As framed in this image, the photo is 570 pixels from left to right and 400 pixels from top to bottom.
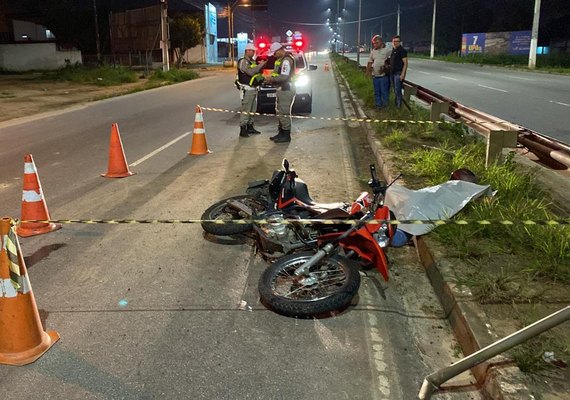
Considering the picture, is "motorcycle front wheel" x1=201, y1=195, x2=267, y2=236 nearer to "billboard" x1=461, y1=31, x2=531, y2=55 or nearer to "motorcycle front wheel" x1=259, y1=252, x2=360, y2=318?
"motorcycle front wheel" x1=259, y1=252, x2=360, y2=318

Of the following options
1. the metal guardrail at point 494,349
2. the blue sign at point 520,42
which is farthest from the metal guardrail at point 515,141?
the blue sign at point 520,42

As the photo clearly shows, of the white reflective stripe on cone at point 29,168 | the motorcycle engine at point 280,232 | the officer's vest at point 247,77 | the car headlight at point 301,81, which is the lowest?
the motorcycle engine at point 280,232

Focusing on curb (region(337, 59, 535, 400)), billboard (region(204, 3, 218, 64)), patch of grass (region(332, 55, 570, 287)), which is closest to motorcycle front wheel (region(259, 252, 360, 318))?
curb (region(337, 59, 535, 400))

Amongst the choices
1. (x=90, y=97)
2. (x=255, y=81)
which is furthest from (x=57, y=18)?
(x=255, y=81)

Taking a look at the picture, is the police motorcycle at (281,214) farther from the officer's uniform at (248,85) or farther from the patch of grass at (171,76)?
the patch of grass at (171,76)

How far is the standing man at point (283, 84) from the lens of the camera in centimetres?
1034

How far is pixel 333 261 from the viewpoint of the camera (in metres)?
4.05

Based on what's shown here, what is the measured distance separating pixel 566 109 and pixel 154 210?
1244cm

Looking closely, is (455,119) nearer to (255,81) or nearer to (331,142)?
(331,142)

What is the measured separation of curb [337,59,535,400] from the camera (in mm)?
2725

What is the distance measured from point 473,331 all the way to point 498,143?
405 centimetres

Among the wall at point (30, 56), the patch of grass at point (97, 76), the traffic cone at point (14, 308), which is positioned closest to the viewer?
the traffic cone at point (14, 308)

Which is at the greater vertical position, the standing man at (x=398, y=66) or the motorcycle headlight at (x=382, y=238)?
the standing man at (x=398, y=66)

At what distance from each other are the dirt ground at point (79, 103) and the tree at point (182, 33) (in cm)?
2381
